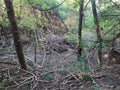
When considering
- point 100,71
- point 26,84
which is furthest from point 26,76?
point 100,71

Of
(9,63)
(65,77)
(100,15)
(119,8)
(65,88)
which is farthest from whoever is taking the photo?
(9,63)

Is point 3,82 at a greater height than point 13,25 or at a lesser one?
lesser

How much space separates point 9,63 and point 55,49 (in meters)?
4.74

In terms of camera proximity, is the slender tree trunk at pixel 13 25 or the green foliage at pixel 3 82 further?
the green foliage at pixel 3 82

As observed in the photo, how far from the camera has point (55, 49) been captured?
13.7 meters

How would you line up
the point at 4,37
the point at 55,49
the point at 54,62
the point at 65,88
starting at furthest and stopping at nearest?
1. the point at 4,37
2. the point at 55,49
3. the point at 54,62
4. the point at 65,88

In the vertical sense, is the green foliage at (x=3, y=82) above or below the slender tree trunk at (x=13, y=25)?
below

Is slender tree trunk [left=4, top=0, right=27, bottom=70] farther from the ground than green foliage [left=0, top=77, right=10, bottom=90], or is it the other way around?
slender tree trunk [left=4, top=0, right=27, bottom=70]

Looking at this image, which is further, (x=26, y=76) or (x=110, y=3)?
(x=110, y=3)

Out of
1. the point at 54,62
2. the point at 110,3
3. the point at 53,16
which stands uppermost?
the point at 110,3

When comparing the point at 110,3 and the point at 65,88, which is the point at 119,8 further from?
the point at 65,88

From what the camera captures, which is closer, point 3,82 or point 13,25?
point 13,25

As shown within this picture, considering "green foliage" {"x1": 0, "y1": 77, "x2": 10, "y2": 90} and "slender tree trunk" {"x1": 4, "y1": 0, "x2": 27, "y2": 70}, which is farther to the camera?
"green foliage" {"x1": 0, "y1": 77, "x2": 10, "y2": 90}

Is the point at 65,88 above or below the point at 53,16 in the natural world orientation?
below
